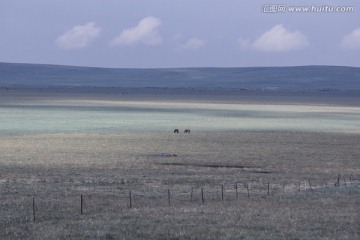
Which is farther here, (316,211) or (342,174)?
(342,174)

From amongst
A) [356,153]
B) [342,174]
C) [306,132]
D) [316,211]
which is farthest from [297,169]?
[306,132]

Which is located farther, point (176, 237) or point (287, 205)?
point (287, 205)

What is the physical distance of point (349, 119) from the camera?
9238 centimetres

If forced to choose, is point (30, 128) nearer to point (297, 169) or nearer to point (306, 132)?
point (306, 132)

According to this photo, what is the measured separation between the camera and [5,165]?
4019 centimetres

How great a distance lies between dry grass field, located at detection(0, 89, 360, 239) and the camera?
19.5 metres

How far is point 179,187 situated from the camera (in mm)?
31203

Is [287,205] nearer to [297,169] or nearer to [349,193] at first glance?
[349,193]

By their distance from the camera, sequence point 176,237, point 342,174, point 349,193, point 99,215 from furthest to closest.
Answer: point 342,174
point 349,193
point 99,215
point 176,237

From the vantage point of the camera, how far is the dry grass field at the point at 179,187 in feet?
63.9

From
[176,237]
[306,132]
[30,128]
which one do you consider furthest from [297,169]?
[30,128]

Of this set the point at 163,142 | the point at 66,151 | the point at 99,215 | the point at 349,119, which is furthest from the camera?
the point at 349,119

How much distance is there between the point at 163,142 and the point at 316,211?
120 feet

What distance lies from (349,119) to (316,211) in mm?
71039
